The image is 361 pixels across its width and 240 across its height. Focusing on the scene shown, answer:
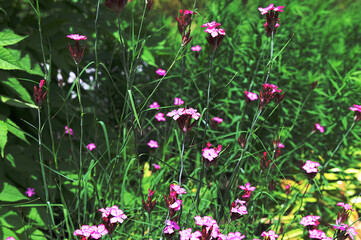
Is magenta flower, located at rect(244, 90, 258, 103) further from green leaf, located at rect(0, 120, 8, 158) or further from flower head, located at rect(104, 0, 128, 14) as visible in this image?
green leaf, located at rect(0, 120, 8, 158)

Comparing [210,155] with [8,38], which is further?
[8,38]

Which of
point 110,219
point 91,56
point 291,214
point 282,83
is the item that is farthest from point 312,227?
point 91,56

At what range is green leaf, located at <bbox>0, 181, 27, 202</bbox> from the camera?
1513 millimetres

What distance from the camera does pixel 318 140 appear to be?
2.36 meters

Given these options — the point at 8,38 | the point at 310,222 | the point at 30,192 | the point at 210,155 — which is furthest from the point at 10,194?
the point at 310,222

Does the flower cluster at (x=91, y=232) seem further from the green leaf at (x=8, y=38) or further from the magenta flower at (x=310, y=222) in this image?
the green leaf at (x=8, y=38)

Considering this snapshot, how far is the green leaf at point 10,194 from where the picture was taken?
1513 mm

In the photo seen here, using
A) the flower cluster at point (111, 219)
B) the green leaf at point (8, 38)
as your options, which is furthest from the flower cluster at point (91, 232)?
the green leaf at point (8, 38)

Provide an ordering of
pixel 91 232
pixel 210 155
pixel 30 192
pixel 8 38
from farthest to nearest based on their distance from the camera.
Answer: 1. pixel 30 192
2. pixel 8 38
3. pixel 210 155
4. pixel 91 232

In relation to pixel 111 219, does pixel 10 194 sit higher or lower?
lower

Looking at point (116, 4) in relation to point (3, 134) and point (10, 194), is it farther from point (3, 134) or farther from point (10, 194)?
point (10, 194)

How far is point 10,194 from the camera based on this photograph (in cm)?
154

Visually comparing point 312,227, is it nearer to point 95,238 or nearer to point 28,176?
point 95,238

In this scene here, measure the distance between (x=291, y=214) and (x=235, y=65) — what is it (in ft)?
3.15
